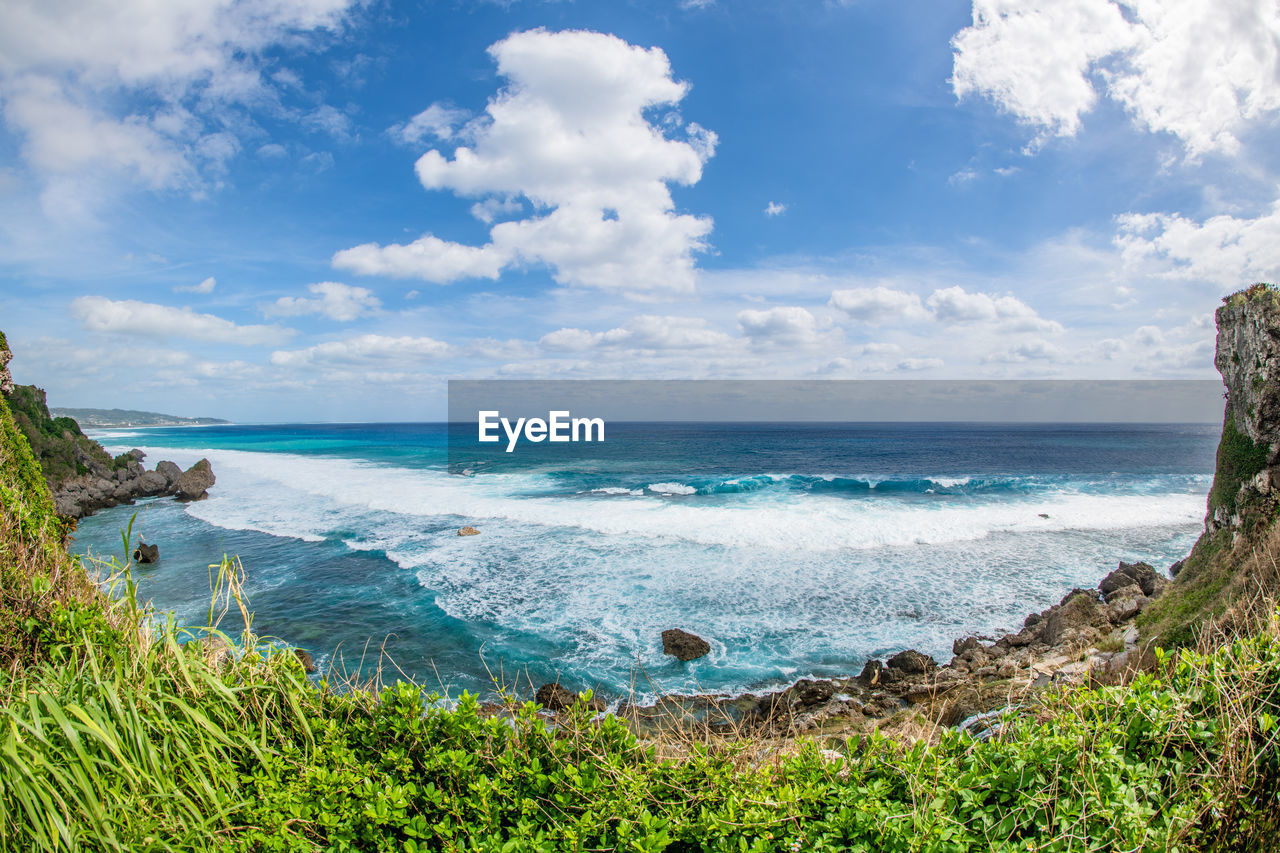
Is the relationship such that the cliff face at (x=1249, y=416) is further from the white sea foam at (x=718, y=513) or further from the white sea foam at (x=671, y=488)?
the white sea foam at (x=671, y=488)

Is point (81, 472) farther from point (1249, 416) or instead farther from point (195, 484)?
point (1249, 416)

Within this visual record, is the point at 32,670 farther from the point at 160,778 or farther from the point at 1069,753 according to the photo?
the point at 1069,753

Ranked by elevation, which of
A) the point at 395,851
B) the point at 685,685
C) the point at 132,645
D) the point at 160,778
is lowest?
the point at 685,685

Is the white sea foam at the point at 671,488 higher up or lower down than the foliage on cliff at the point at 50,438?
lower down

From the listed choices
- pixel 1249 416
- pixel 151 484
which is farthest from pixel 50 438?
pixel 1249 416

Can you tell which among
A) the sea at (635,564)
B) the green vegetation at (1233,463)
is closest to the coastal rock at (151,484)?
the sea at (635,564)

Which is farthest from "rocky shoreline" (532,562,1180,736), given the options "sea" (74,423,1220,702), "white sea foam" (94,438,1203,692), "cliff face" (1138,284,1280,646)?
"cliff face" (1138,284,1280,646)

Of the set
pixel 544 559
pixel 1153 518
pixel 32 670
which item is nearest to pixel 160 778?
pixel 32 670
